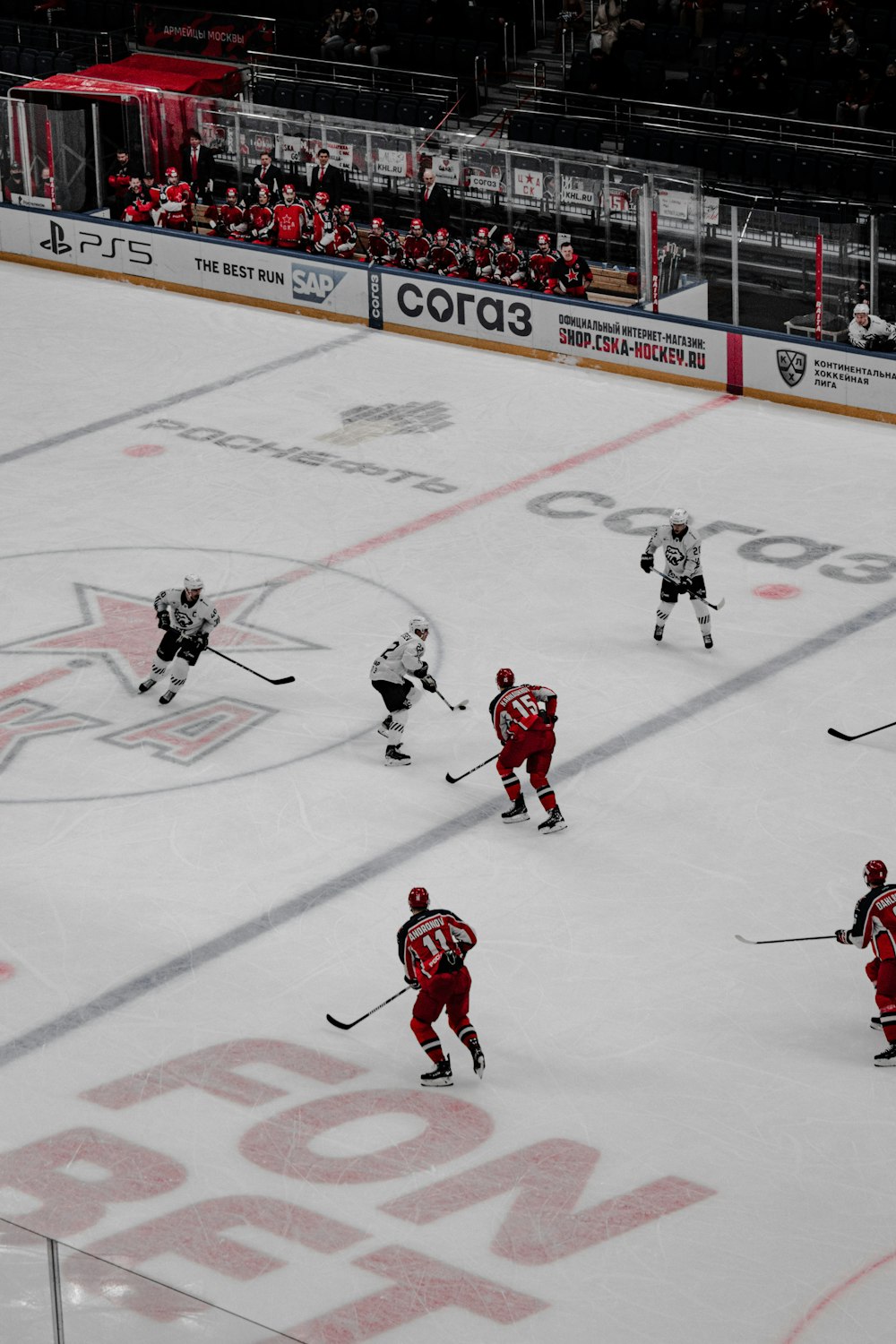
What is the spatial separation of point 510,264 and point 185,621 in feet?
33.3

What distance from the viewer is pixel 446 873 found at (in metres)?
13.9

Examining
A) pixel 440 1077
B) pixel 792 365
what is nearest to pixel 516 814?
pixel 440 1077

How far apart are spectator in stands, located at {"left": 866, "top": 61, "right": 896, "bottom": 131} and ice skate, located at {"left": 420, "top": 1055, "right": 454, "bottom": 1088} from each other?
1693 cm

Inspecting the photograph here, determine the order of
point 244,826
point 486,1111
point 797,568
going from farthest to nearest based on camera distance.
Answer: point 797,568
point 244,826
point 486,1111

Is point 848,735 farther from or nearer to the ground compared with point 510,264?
nearer to the ground

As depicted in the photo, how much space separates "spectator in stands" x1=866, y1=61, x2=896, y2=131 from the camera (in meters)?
25.4

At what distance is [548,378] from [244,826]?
34.1ft

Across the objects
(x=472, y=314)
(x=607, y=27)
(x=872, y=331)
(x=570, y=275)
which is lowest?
(x=472, y=314)

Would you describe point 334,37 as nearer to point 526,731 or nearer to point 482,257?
point 482,257

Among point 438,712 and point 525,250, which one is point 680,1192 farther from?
point 525,250

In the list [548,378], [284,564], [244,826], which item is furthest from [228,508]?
[244,826]

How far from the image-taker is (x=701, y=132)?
26422 mm

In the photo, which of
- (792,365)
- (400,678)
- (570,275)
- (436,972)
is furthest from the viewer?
(570,275)

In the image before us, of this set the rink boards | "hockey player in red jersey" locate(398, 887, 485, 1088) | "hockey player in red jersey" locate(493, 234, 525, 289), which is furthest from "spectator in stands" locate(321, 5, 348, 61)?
"hockey player in red jersey" locate(398, 887, 485, 1088)
